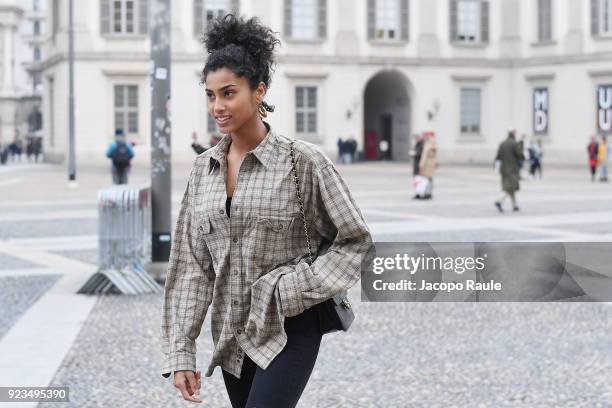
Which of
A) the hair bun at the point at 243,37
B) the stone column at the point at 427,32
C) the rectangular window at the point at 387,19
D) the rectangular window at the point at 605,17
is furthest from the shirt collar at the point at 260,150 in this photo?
the stone column at the point at 427,32

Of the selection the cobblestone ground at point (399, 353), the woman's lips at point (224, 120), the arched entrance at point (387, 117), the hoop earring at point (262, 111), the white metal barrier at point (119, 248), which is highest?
the arched entrance at point (387, 117)

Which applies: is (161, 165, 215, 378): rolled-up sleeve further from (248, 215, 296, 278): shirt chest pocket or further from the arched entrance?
the arched entrance

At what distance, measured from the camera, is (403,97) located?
1732 inches

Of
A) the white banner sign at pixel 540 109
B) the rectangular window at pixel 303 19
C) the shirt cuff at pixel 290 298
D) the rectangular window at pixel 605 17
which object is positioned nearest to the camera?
the shirt cuff at pixel 290 298

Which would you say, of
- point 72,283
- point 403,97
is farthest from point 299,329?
point 403,97

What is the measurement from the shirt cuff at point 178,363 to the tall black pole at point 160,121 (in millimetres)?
7139

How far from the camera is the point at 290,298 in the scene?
2926 millimetres

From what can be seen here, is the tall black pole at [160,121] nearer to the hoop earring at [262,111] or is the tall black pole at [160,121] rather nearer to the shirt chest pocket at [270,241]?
the hoop earring at [262,111]

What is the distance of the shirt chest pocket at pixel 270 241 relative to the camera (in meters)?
3.00

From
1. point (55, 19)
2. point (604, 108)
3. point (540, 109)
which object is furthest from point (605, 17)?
point (55, 19)

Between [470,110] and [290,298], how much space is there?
137ft

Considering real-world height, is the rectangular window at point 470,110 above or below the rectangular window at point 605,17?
below

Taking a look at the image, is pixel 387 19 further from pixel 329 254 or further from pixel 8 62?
pixel 8 62

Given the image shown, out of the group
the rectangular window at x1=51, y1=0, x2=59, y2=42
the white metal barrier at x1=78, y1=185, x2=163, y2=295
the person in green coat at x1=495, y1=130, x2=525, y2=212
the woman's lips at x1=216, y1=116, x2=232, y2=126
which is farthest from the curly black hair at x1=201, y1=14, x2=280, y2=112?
the rectangular window at x1=51, y1=0, x2=59, y2=42
